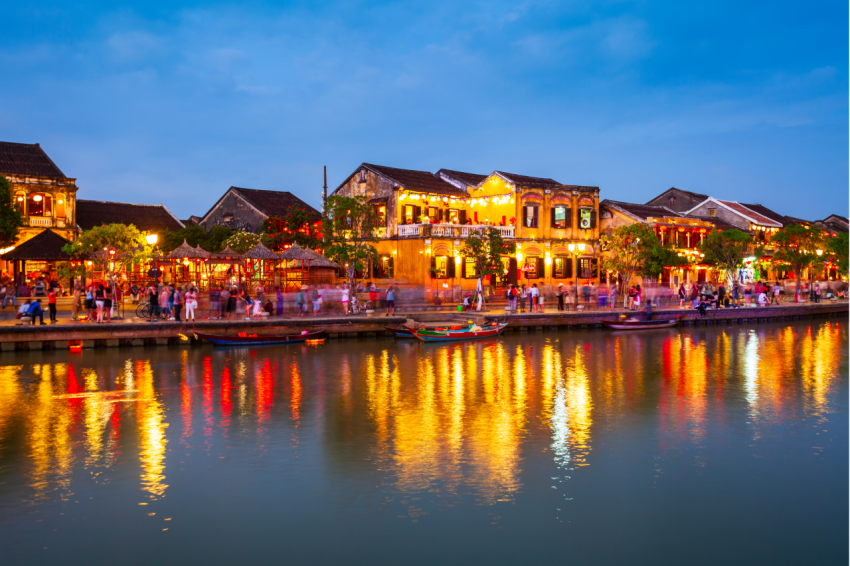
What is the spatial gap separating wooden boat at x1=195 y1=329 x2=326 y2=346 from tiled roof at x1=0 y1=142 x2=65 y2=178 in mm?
29233

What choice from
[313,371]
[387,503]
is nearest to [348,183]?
[313,371]

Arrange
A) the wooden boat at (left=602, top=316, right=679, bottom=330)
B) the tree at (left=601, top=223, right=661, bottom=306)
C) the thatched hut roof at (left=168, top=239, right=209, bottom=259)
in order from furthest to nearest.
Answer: the tree at (left=601, top=223, right=661, bottom=306) < the wooden boat at (left=602, top=316, right=679, bottom=330) < the thatched hut roof at (left=168, top=239, right=209, bottom=259)

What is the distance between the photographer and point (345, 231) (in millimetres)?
42812

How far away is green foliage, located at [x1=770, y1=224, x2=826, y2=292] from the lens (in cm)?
6034

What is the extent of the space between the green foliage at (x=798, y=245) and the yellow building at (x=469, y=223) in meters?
18.5

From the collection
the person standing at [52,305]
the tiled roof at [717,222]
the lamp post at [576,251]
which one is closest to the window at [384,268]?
the lamp post at [576,251]

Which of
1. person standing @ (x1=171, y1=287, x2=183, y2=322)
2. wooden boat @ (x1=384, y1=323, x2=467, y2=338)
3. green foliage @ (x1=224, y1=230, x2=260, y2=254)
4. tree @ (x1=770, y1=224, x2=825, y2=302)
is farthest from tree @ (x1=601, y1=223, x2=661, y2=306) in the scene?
person standing @ (x1=171, y1=287, x2=183, y2=322)

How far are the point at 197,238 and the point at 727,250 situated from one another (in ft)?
139

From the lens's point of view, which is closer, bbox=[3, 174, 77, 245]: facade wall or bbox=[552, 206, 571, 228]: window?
bbox=[3, 174, 77, 245]: facade wall

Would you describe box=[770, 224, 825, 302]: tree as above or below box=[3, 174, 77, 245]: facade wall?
below

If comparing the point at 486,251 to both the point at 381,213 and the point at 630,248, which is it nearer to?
the point at 630,248

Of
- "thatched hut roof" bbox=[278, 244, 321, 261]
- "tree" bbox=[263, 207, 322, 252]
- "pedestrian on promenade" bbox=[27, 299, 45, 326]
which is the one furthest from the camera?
"tree" bbox=[263, 207, 322, 252]

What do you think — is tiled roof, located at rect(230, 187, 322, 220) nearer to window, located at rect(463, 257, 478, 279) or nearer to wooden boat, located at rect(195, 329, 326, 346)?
window, located at rect(463, 257, 478, 279)

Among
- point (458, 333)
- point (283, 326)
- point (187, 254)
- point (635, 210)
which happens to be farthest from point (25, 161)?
point (635, 210)
